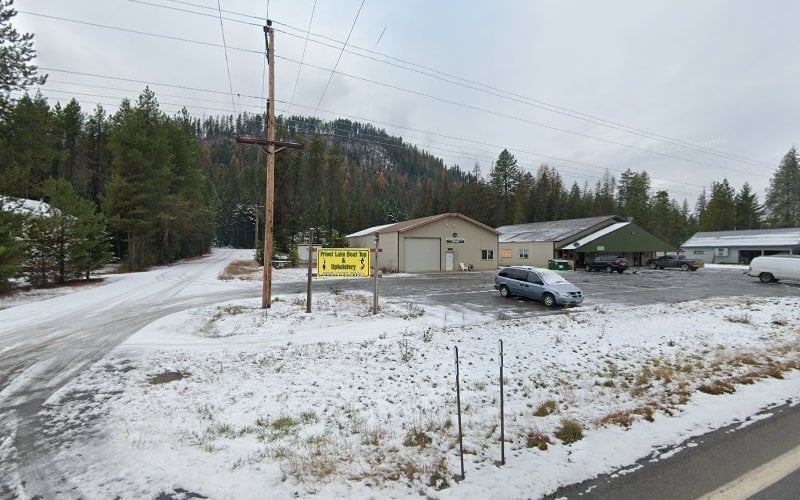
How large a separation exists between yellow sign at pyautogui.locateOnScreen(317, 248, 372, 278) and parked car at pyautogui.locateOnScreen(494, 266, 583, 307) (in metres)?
7.93

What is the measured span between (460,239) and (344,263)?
26517 millimetres

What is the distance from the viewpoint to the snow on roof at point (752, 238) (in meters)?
50.1

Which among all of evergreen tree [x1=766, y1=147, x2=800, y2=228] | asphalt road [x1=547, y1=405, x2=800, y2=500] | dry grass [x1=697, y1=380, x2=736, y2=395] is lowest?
asphalt road [x1=547, y1=405, x2=800, y2=500]

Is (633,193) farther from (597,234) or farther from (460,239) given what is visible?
(460,239)

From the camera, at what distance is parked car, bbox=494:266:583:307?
16.5 m

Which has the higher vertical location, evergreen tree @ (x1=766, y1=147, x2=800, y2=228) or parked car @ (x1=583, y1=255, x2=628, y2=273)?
evergreen tree @ (x1=766, y1=147, x2=800, y2=228)

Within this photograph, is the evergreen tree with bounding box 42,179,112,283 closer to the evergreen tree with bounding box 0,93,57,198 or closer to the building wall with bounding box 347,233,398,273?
the evergreen tree with bounding box 0,93,57,198

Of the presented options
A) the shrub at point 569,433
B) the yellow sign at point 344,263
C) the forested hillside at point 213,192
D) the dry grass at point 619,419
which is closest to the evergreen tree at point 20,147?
the forested hillside at point 213,192

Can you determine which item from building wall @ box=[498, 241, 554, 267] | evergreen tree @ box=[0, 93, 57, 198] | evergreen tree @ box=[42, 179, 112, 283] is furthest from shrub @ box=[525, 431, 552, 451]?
building wall @ box=[498, 241, 554, 267]

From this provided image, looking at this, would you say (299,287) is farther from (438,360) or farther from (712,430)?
(712,430)

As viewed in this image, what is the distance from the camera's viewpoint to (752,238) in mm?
54438

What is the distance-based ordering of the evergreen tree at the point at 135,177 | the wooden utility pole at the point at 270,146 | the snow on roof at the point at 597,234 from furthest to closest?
1. the snow on roof at the point at 597,234
2. the evergreen tree at the point at 135,177
3. the wooden utility pole at the point at 270,146

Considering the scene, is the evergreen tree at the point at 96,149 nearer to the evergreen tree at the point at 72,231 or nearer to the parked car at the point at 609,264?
the evergreen tree at the point at 72,231

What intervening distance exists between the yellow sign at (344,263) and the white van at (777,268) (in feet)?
96.8
